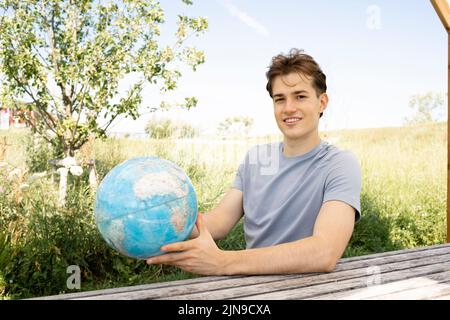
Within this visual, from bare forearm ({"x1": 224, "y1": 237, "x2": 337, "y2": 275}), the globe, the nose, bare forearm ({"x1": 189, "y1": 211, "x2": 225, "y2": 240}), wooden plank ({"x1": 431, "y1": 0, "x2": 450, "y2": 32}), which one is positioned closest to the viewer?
the globe

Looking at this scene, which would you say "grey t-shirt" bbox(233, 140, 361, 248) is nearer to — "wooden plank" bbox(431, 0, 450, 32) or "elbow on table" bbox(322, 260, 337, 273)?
"elbow on table" bbox(322, 260, 337, 273)

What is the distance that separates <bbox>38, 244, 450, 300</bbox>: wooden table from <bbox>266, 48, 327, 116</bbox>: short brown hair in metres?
0.97

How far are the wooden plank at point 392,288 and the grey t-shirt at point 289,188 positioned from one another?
1.25ft

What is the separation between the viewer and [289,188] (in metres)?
2.39

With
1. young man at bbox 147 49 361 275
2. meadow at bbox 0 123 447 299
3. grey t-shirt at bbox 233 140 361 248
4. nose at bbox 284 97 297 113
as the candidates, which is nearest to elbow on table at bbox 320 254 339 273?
young man at bbox 147 49 361 275

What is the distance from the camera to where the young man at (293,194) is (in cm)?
190

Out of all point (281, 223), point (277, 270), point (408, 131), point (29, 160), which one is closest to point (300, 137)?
point (281, 223)

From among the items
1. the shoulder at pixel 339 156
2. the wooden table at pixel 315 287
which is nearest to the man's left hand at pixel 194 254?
the wooden table at pixel 315 287

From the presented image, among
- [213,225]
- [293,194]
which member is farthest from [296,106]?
[213,225]

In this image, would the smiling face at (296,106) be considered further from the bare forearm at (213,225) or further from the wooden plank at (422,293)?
the wooden plank at (422,293)

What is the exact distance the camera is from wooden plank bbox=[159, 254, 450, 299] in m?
1.75

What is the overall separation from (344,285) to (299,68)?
3.81ft
